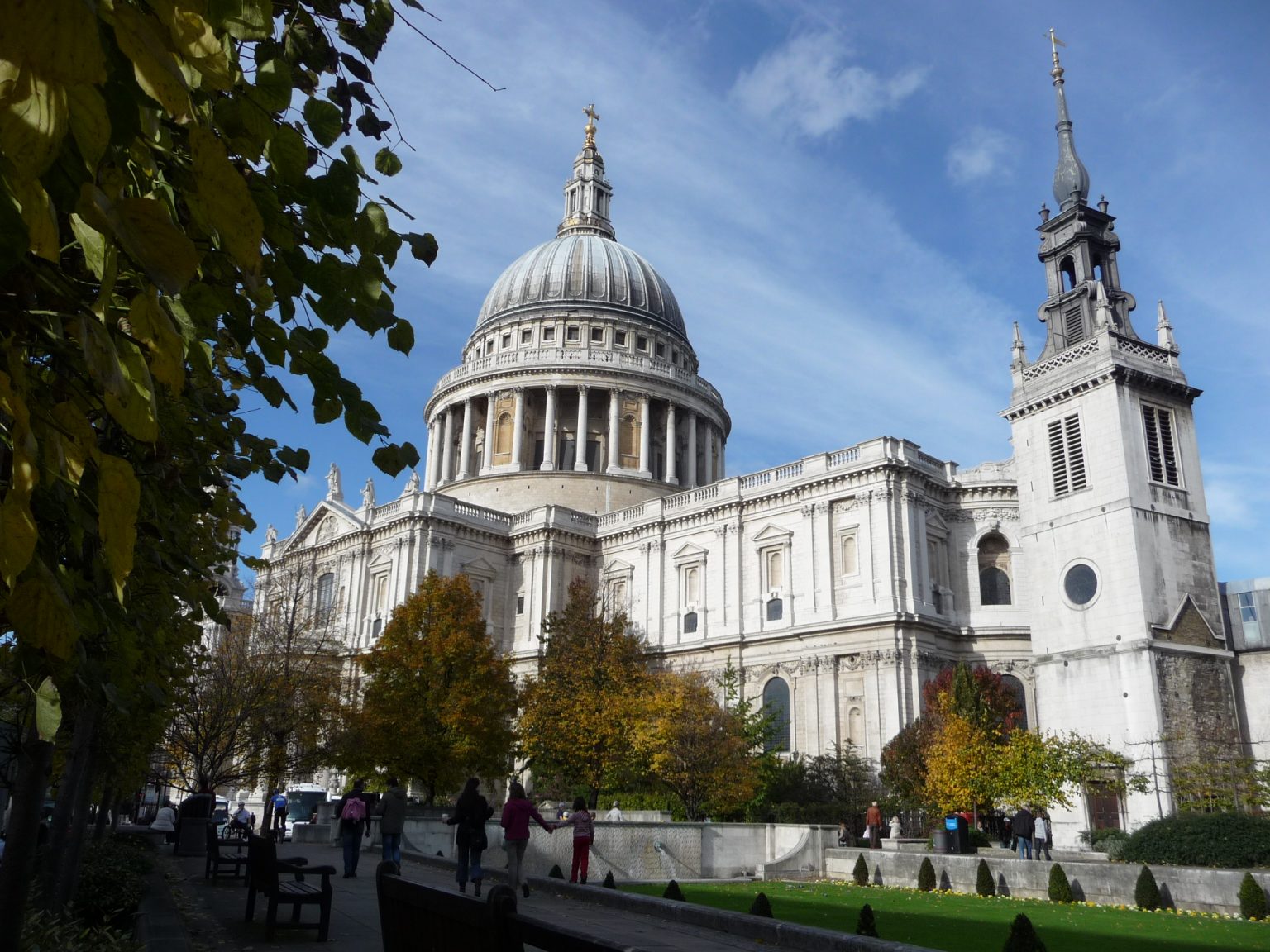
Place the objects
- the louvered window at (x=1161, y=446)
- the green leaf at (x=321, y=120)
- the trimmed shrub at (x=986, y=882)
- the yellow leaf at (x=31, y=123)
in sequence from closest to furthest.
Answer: the yellow leaf at (x=31, y=123), the green leaf at (x=321, y=120), the trimmed shrub at (x=986, y=882), the louvered window at (x=1161, y=446)

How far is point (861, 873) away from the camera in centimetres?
2672

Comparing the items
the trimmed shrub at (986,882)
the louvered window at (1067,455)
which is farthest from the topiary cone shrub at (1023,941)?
the louvered window at (1067,455)

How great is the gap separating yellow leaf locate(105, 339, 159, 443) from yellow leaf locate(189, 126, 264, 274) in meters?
0.33

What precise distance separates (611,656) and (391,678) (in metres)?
10.1

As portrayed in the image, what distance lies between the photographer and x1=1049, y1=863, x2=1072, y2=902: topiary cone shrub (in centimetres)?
2248

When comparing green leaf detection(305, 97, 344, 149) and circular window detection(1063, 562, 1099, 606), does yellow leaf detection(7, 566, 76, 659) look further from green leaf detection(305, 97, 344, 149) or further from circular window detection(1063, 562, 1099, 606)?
circular window detection(1063, 562, 1099, 606)

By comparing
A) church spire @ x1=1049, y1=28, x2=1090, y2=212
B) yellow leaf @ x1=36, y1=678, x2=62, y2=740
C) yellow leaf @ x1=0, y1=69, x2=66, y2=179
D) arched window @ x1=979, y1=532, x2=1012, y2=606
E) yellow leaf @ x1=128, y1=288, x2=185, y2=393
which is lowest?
yellow leaf @ x1=36, y1=678, x2=62, y2=740

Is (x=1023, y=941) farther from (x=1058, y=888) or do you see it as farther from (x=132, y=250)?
(x=132, y=250)

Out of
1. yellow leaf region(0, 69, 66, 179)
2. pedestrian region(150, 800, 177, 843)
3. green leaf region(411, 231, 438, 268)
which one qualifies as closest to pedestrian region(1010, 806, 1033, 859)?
pedestrian region(150, 800, 177, 843)

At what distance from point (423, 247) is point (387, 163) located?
0.51 meters

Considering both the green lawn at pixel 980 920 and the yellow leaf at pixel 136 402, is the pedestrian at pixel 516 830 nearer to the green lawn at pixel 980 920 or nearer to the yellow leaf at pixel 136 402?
the green lawn at pixel 980 920

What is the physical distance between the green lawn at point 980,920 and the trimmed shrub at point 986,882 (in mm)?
459

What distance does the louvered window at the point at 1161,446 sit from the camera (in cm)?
3947


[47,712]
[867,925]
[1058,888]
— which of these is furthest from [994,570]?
[47,712]
